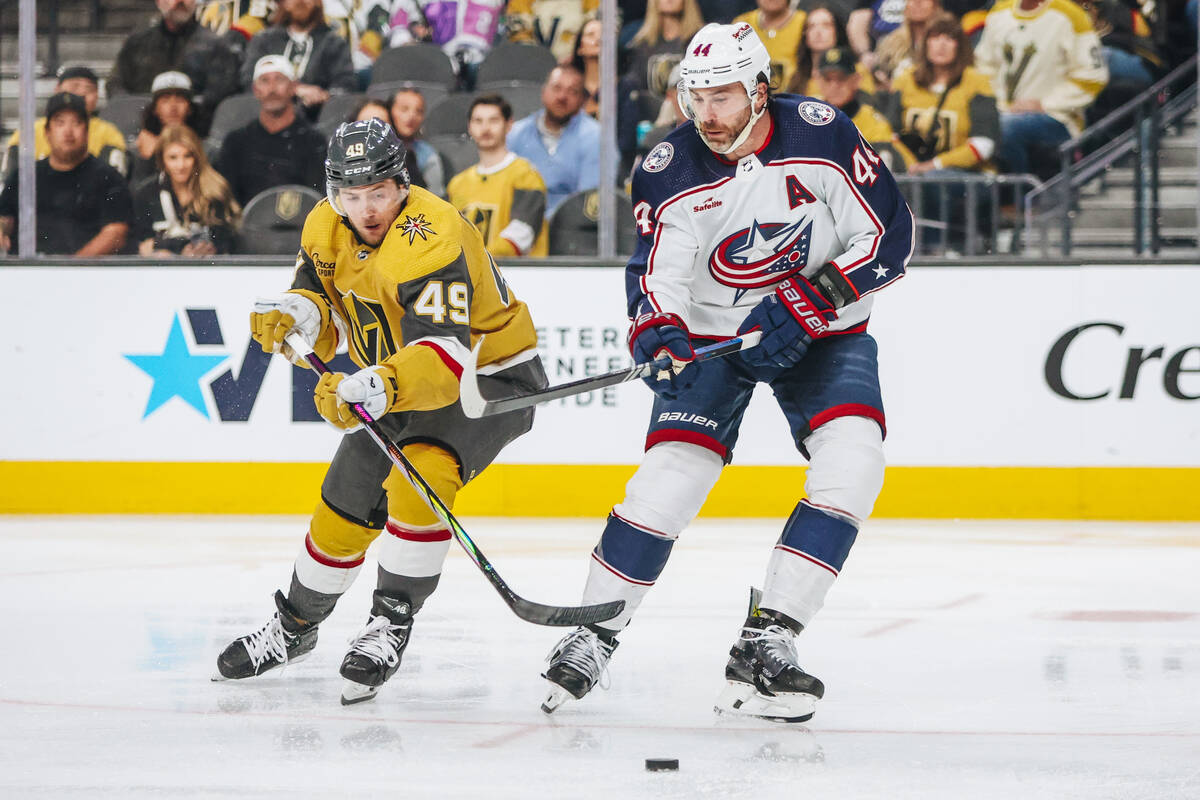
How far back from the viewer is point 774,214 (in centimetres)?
279

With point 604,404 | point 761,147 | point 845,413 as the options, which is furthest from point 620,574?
point 604,404

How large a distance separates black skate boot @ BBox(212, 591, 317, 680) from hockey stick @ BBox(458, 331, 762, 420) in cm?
55

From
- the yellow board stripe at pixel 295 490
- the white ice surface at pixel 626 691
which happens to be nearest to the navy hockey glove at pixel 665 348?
the white ice surface at pixel 626 691

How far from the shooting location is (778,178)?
278cm

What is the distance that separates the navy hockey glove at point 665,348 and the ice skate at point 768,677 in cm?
42

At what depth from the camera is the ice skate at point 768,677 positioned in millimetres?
2568

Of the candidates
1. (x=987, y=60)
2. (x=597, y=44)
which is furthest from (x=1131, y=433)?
(x=597, y=44)

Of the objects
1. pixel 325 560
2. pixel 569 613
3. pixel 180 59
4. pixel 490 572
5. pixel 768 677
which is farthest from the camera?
pixel 180 59

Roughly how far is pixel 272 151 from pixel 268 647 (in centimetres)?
348

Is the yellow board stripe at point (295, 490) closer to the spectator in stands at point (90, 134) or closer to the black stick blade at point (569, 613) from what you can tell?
the spectator in stands at point (90, 134)

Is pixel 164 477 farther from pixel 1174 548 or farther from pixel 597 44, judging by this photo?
pixel 1174 548

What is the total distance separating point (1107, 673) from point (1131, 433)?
3046 millimetres

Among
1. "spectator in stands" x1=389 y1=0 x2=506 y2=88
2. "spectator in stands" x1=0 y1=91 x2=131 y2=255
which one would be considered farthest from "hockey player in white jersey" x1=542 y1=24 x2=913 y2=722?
"spectator in stands" x1=0 y1=91 x2=131 y2=255

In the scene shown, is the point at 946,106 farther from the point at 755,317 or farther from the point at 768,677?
the point at 768,677
